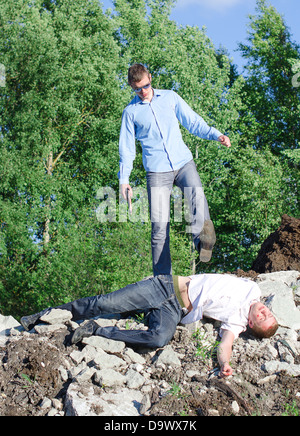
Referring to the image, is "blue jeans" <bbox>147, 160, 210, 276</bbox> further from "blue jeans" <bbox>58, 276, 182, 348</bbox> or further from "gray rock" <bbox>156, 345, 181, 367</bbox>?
"gray rock" <bbox>156, 345, 181, 367</bbox>

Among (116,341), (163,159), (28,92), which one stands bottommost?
(116,341)

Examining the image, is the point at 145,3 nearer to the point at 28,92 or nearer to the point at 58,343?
the point at 28,92

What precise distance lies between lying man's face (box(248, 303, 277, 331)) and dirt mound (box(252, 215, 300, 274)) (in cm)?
305

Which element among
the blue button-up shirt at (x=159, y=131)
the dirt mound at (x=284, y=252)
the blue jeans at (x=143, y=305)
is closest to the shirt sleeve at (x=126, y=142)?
the blue button-up shirt at (x=159, y=131)

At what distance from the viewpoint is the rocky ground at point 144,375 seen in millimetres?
3967

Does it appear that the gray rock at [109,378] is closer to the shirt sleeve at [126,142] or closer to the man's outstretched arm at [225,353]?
the man's outstretched arm at [225,353]

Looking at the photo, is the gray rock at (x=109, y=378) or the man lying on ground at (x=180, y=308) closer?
the gray rock at (x=109, y=378)

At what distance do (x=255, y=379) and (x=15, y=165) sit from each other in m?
14.5

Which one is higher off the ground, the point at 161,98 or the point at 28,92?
the point at 28,92

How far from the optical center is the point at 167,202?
5.61 metres

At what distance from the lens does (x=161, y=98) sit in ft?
18.4

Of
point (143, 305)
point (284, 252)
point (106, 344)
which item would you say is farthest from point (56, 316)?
point (284, 252)
